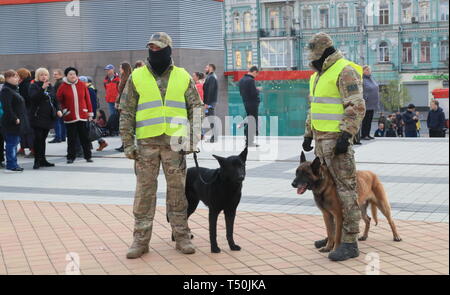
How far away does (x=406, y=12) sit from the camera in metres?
49.3

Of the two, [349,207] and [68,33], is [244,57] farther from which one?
[349,207]

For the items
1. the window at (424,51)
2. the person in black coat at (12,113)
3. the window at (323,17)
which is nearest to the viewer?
the person in black coat at (12,113)

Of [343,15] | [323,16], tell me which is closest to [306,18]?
[323,16]

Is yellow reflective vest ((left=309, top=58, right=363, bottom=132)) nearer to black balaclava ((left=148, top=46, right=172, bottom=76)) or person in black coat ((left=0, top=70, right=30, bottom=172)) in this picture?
black balaclava ((left=148, top=46, right=172, bottom=76))

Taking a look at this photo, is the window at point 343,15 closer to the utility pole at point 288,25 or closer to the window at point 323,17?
the window at point 323,17

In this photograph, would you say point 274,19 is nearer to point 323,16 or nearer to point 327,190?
point 323,16

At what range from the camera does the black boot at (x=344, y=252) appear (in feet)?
19.6

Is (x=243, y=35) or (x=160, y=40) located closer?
(x=160, y=40)

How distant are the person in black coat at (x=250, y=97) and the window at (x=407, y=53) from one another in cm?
3816

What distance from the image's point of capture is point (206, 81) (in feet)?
52.9

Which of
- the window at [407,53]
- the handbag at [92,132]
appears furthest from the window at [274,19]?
the handbag at [92,132]

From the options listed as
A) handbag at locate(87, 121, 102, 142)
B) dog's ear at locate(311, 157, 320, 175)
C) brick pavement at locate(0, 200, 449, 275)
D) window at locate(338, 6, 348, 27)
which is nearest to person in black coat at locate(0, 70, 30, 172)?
handbag at locate(87, 121, 102, 142)

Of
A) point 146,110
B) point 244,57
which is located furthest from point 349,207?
point 244,57

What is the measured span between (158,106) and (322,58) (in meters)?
1.50
